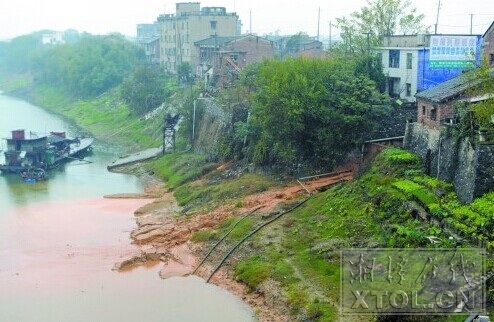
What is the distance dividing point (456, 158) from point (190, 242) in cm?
1607

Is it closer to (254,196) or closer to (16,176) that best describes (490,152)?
(254,196)

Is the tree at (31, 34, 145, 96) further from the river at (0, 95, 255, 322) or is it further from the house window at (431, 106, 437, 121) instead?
the house window at (431, 106, 437, 121)

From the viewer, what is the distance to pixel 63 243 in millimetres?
42094

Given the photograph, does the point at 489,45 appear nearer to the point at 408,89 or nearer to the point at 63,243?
the point at 408,89

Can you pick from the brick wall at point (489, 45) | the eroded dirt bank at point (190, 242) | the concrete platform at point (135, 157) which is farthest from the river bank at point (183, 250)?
the brick wall at point (489, 45)

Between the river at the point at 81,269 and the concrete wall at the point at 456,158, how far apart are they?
38.8ft

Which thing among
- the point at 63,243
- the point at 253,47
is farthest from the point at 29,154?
the point at 253,47

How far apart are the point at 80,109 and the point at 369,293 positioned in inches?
3534

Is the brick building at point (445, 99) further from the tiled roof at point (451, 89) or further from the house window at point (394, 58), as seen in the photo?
the house window at point (394, 58)

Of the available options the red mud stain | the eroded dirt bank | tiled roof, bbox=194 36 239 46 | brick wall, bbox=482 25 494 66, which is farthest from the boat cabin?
brick wall, bbox=482 25 494 66

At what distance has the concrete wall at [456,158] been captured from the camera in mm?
31109

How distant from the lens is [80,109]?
363 feet

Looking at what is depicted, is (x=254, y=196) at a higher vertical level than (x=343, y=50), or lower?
lower

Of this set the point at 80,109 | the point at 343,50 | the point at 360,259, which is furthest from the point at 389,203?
the point at 80,109
